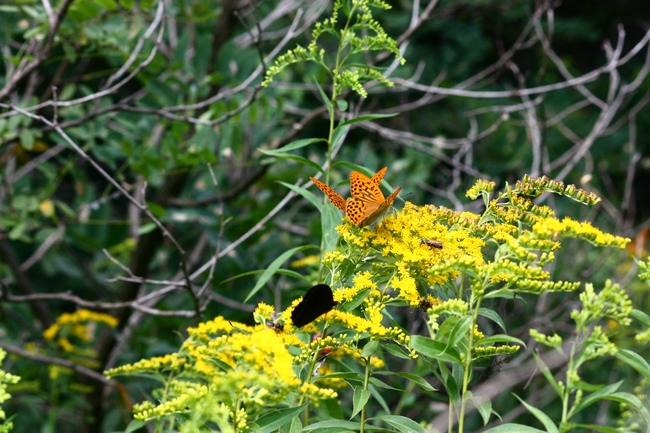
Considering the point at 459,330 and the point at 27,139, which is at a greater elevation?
the point at 27,139

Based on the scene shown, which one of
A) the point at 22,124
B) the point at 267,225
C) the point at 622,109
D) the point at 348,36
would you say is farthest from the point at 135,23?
the point at 622,109

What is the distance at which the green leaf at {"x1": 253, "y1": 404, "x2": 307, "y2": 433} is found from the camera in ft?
4.55

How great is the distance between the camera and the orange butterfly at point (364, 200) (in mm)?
1703

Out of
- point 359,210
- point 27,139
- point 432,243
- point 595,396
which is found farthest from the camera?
point 27,139

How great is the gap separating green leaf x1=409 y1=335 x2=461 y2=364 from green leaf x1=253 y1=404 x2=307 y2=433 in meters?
0.26

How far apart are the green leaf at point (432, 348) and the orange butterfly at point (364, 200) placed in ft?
1.48

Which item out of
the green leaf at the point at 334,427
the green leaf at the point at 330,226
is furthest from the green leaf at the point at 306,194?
the green leaf at the point at 334,427

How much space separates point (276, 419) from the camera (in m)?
1.40

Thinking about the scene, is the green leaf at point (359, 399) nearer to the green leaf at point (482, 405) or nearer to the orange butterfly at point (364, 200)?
the green leaf at point (482, 405)

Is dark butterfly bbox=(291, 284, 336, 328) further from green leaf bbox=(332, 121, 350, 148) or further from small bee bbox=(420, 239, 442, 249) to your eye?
green leaf bbox=(332, 121, 350, 148)

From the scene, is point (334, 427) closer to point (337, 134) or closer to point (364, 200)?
point (364, 200)

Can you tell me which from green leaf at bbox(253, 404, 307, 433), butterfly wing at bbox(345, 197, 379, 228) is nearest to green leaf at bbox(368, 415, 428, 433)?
green leaf at bbox(253, 404, 307, 433)

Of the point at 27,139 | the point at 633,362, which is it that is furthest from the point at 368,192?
the point at 27,139

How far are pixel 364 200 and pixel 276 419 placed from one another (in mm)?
605
